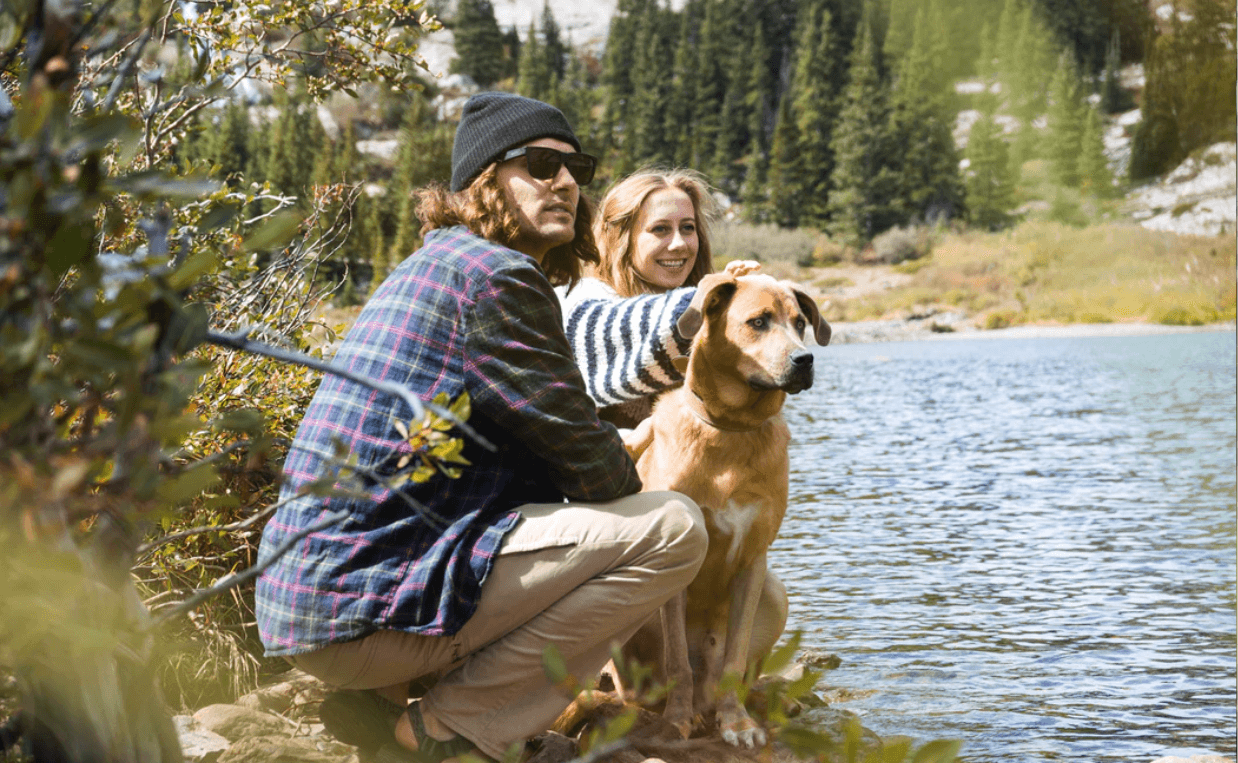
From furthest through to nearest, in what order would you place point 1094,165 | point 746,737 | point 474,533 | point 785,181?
1. point 1094,165
2. point 785,181
3. point 746,737
4. point 474,533

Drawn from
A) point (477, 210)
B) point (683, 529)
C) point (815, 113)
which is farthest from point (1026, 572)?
point (815, 113)

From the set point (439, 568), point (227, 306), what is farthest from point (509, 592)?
point (227, 306)

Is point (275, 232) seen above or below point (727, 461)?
above

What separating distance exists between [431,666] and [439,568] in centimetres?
40

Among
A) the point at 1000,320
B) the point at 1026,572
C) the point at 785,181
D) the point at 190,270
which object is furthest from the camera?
the point at 785,181

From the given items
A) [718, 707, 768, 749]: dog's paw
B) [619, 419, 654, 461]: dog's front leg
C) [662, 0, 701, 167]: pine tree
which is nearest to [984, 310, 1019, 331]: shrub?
[662, 0, 701, 167]: pine tree

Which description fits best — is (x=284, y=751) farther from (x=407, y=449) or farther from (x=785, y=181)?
(x=785, y=181)

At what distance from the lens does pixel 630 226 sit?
15.7 feet

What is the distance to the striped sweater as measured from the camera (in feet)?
12.7

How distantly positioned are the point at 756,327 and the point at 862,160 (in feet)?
220

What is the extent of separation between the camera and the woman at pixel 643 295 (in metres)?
3.96

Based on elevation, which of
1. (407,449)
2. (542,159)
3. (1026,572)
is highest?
(542,159)

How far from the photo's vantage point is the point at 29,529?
3.59 feet

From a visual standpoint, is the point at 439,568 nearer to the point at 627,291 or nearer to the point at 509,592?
the point at 509,592
